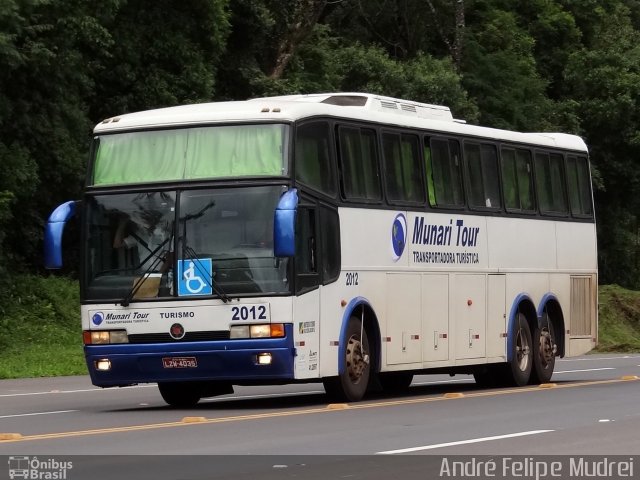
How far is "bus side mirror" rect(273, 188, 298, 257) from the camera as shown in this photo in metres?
17.2

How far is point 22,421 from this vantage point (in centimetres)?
1727

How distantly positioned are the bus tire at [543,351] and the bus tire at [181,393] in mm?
6797

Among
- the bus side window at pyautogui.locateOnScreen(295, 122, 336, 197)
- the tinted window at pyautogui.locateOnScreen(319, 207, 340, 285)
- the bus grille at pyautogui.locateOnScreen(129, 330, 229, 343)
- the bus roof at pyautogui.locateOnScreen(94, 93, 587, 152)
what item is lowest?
the bus grille at pyautogui.locateOnScreen(129, 330, 229, 343)

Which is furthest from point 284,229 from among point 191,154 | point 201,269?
point 191,154

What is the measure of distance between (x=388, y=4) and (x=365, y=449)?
1811 inches

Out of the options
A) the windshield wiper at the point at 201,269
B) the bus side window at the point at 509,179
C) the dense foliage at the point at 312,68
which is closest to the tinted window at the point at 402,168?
the bus side window at the point at 509,179

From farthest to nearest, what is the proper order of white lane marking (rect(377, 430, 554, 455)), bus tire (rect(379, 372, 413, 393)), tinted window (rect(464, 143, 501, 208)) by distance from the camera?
bus tire (rect(379, 372, 413, 393)) → tinted window (rect(464, 143, 501, 208)) → white lane marking (rect(377, 430, 554, 455))

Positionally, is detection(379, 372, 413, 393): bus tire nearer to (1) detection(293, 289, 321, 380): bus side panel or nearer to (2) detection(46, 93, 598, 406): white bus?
(2) detection(46, 93, 598, 406): white bus

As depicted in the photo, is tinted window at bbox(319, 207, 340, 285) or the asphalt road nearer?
the asphalt road

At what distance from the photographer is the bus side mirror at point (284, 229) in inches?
678

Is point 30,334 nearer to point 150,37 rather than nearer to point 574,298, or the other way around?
point 150,37

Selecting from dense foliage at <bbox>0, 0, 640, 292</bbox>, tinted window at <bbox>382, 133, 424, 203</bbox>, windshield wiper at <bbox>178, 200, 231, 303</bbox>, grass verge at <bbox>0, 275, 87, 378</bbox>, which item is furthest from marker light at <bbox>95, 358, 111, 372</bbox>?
dense foliage at <bbox>0, 0, 640, 292</bbox>

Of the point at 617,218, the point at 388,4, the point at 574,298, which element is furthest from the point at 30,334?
the point at 617,218

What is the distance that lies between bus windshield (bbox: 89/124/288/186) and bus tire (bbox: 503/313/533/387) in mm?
7153
